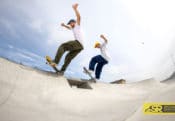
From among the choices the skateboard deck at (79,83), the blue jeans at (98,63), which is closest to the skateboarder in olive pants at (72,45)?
the skateboard deck at (79,83)

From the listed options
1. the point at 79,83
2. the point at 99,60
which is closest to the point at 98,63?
the point at 99,60

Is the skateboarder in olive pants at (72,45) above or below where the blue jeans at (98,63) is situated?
above

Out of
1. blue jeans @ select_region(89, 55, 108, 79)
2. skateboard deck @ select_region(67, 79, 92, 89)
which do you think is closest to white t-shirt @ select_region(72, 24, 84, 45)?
skateboard deck @ select_region(67, 79, 92, 89)

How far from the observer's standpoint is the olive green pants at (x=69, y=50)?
619 cm

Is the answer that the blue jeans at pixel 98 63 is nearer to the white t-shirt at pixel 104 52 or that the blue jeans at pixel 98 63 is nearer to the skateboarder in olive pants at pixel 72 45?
the white t-shirt at pixel 104 52

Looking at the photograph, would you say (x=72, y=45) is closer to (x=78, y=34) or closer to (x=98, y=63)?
(x=78, y=34)

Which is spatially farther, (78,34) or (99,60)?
(99,60)

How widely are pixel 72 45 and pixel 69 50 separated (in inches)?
6.5

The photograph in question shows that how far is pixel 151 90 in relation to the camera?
6.85m

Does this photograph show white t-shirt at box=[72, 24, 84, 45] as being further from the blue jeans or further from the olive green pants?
the blue jeans

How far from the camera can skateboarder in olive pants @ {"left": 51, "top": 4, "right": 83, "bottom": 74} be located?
6.20 m

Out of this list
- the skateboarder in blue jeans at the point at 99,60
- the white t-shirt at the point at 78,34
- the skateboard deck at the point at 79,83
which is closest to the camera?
the skateboard deck at the point at 79,83

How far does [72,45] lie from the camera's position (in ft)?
21.0

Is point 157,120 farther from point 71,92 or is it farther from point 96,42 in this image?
point 96,42
